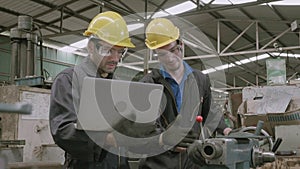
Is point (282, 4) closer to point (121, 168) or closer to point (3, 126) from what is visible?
point (3, 126)

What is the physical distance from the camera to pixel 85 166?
3.74 ft

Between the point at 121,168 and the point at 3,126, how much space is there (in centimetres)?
127

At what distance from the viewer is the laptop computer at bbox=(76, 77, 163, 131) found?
3.07ft

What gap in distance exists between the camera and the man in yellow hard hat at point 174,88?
1.37m

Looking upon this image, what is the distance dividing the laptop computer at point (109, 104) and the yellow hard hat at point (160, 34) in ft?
1.57

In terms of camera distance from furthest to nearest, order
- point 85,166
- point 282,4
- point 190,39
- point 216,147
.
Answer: point 190,39, point 282,4, point 85,166, point 216,147

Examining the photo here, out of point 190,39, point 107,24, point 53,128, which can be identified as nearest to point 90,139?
point 53,128

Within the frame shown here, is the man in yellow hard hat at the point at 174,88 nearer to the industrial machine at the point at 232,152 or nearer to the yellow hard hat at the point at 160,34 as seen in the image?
the yellow hard hat at the point at 160,34

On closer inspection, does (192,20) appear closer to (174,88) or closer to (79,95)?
(174,88)

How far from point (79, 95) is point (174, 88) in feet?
1.54

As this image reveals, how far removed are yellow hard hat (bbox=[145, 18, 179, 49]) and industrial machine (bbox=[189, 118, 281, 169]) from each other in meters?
0.55

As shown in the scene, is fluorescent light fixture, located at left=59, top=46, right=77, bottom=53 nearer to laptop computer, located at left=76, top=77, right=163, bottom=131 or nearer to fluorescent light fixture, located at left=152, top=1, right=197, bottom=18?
fluorescent light fixture, located at left=152, top=1, right=197, bottom=18

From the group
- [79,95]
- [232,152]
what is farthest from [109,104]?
[232,152]

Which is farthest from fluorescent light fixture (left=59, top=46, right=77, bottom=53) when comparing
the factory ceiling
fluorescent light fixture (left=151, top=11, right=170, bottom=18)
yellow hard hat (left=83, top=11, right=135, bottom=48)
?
yellow hard hat (left=83, top=11, right=135, bottom=48)
